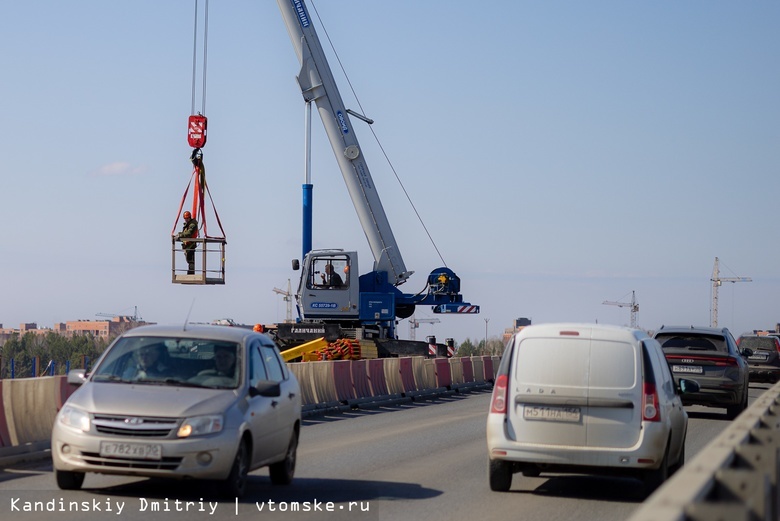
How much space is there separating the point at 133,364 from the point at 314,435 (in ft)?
26.0

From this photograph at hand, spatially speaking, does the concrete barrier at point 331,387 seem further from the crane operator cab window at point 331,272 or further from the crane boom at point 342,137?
the crane boom at point 342,137

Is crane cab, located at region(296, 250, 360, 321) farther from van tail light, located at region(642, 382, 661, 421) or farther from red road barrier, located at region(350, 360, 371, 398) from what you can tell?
van tail light, located at region(642, 382, 661, 421)

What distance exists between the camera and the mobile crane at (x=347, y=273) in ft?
116

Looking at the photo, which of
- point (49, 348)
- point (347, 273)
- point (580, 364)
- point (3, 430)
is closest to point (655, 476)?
point (580, 364)

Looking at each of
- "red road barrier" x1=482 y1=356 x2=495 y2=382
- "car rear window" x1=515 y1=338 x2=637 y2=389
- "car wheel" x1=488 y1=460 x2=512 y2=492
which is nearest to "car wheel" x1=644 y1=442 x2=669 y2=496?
"car rear window" x1=515 y1=338 x2=637 y2=389

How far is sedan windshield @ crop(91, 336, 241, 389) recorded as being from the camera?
11133 mm

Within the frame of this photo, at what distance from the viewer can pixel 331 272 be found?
117 feet

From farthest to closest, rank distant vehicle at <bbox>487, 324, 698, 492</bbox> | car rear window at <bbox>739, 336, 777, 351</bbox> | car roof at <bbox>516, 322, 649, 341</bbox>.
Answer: car rear window at <bbox>739, 336, 777, 351</bbox> → car roof at <bbox>516, 322, 649, 341</bbox> → distant vehicle at <bbox>487, 324, 698, 492</bbox>

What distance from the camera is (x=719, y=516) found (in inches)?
162

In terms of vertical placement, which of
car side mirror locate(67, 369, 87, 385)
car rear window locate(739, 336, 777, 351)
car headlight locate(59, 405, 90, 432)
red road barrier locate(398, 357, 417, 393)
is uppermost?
car side mirror locate(67, 369, 87, 385)

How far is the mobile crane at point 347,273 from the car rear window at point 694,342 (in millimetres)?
13075

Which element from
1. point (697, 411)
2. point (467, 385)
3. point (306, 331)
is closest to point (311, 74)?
point (306, 331)

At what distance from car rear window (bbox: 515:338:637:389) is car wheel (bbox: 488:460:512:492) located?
898 millimetres

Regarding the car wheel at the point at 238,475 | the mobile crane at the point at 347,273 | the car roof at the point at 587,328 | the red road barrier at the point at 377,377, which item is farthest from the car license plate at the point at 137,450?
the mobile crane at the point at 347,273
